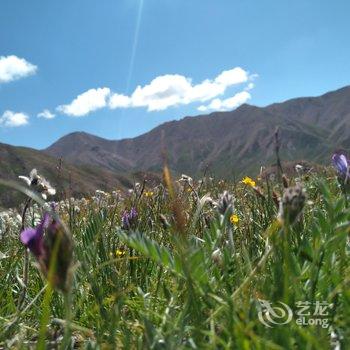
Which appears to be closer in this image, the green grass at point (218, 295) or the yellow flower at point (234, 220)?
the green grass at point (218, 295)

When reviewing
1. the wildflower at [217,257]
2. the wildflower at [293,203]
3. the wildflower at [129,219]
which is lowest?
the wildflower at [217,257]

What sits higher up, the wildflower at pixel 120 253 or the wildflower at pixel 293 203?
the wildflower at pixel 293 203

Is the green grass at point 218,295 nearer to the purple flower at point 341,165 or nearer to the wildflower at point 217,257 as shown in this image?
the wildflower at point 217,257

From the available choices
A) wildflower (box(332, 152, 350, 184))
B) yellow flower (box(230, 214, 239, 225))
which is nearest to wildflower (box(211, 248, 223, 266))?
wildflower (box(332, 152, 350, 184))

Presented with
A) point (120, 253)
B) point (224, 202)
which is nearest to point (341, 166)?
point (224, 202)

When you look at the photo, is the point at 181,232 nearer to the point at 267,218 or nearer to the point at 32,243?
the point at 32,243

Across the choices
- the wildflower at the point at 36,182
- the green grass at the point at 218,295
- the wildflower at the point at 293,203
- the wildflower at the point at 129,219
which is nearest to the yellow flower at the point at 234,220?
the wildflower at the point at 129,219

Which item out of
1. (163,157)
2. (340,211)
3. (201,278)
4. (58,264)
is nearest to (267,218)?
(340,211)

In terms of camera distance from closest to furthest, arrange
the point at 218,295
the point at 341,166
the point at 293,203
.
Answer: the point at 293,203, the point at 218,295, the point at 341,166

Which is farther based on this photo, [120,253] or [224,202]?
[120,253]

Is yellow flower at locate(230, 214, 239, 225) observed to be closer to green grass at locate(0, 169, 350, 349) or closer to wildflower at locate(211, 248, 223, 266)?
green grass at locate(0, 169, 350, 349)

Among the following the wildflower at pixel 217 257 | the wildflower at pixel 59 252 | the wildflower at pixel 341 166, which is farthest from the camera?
the wildflower at pixel 341 166

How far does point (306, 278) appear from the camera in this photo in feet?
7.19

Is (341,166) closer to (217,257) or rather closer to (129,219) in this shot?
(217,257)
